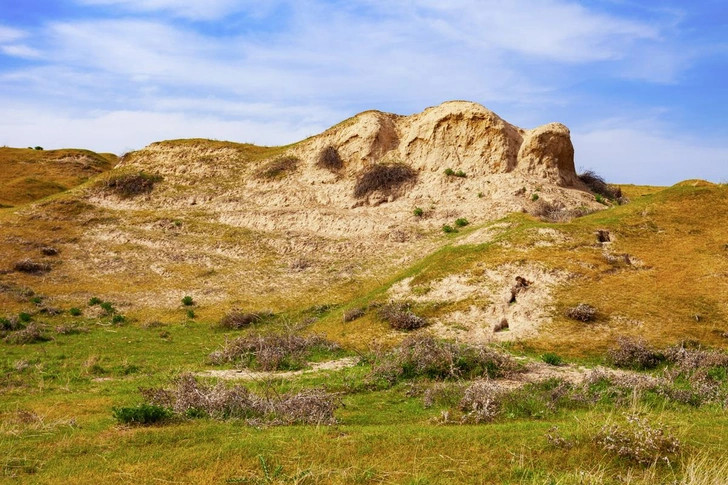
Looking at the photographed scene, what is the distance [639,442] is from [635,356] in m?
9.12

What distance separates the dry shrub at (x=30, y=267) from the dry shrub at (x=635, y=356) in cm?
3190

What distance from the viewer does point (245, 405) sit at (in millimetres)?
10805

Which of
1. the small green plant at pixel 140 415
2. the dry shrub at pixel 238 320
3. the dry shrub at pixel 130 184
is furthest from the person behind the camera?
the dry shrub at pixel 130 184

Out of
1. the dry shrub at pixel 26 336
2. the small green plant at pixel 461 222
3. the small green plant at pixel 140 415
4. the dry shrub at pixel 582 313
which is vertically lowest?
the dry shrub at pixel 26 336

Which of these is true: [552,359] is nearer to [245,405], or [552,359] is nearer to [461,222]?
[245,405]

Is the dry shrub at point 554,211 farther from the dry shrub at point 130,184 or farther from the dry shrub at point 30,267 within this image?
the dry shrub at point 130,184

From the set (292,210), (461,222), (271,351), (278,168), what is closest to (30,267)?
(292,210)

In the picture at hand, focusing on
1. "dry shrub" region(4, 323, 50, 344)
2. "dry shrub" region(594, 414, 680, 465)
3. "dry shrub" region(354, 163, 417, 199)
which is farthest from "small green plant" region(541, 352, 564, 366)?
"dry shrub" region(354, 163, 417, 199)

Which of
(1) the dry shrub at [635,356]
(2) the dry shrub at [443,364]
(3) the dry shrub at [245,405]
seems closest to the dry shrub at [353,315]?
(2) the dry shrub at [443,364]

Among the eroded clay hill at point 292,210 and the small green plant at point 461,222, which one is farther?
the small green plant at point 461,222

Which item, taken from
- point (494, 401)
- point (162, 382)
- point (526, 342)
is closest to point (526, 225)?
point (526, 342)

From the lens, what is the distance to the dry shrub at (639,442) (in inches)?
301

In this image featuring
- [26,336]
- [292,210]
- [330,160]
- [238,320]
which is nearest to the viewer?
[26,336]

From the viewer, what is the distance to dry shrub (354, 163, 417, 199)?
39.4 meters
